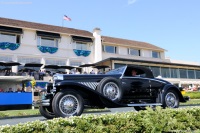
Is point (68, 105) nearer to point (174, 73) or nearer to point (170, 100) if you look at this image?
point (170, 100)

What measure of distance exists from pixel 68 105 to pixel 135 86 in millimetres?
2609

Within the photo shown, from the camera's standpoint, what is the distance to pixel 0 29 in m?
28.8

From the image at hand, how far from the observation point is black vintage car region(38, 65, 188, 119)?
6.60m

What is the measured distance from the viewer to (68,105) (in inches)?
258

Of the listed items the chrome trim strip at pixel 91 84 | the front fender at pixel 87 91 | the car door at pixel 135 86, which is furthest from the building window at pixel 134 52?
the front fender at pixel 87 91

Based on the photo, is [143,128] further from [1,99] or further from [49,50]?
[49,50]

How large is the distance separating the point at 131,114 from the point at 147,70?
342 cm

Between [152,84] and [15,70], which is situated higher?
[15,70]

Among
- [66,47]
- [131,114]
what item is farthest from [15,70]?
[131,114]

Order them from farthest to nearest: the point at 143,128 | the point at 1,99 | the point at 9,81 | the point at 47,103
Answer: the point at 9,81 → the point at 1,99 → the point at 47,103 → the point at 143,128

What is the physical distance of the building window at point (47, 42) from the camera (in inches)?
1257

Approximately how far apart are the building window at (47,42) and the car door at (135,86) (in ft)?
84.1

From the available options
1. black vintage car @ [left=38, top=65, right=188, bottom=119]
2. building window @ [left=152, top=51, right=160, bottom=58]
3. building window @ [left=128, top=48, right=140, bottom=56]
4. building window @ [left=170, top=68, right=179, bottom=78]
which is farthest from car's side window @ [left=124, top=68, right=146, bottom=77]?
building window @ [left=152, top=51, right=160, bottom=58]

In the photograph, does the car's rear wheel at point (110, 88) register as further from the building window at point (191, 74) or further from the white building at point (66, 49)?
the building window at point (191, 74)
